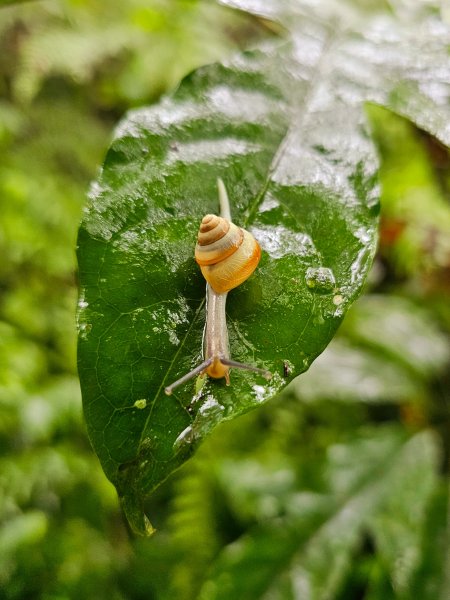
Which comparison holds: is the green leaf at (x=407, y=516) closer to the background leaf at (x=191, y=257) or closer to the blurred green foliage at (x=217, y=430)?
the blurred green foliage at (x=217, y=430)

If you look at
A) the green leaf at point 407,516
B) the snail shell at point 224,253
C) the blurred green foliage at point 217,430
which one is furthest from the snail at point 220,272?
the green leaf at point 407,516

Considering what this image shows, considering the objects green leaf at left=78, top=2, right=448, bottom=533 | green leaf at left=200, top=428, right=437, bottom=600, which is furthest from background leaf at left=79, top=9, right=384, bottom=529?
green leaf at left=200, top=428, right=437, bottom=600

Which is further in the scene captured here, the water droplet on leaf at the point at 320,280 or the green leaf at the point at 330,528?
the green leaf at the point at 330,528

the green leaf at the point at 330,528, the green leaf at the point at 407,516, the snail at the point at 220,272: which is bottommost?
the green leaf at the point at 330,528

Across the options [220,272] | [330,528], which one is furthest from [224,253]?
[330,528]

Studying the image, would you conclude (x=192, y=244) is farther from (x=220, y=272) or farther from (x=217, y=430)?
(x=217, y=430)

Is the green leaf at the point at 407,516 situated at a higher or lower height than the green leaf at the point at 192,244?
lower
